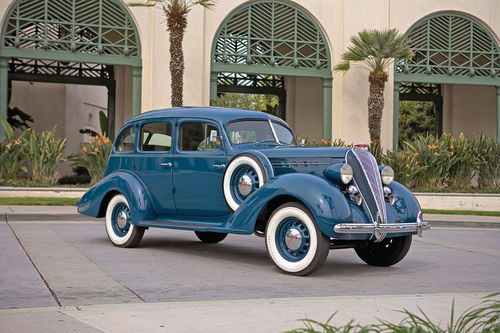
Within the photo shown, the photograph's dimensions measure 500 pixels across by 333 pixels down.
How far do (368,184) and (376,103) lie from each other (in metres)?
15.4

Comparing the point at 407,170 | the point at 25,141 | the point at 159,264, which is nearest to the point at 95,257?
the point at 159,264

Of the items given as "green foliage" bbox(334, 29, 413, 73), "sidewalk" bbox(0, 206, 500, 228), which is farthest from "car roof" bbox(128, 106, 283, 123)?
"green foliage" bbox(334, 29, 413, 73)

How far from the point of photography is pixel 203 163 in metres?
8.83

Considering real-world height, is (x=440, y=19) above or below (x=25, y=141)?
above

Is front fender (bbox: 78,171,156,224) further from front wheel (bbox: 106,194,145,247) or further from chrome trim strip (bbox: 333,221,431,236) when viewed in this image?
chrome trim strip (bbox: 333,221,431,236)

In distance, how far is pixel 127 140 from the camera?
33.6ft

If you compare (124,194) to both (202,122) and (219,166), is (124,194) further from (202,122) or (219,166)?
(219,166)

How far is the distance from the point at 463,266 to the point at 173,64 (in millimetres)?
13637

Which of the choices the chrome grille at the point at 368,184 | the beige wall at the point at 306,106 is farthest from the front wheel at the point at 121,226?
the beige wall at the point at 306,106

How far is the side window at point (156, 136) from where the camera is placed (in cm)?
949

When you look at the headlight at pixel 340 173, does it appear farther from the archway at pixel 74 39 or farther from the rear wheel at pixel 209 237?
the archway at pixel 74 39

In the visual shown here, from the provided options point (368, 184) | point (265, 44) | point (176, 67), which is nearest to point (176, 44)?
point (176, 67)

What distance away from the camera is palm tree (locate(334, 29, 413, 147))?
22422mm

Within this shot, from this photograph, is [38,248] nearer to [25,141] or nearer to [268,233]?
[268,233]
